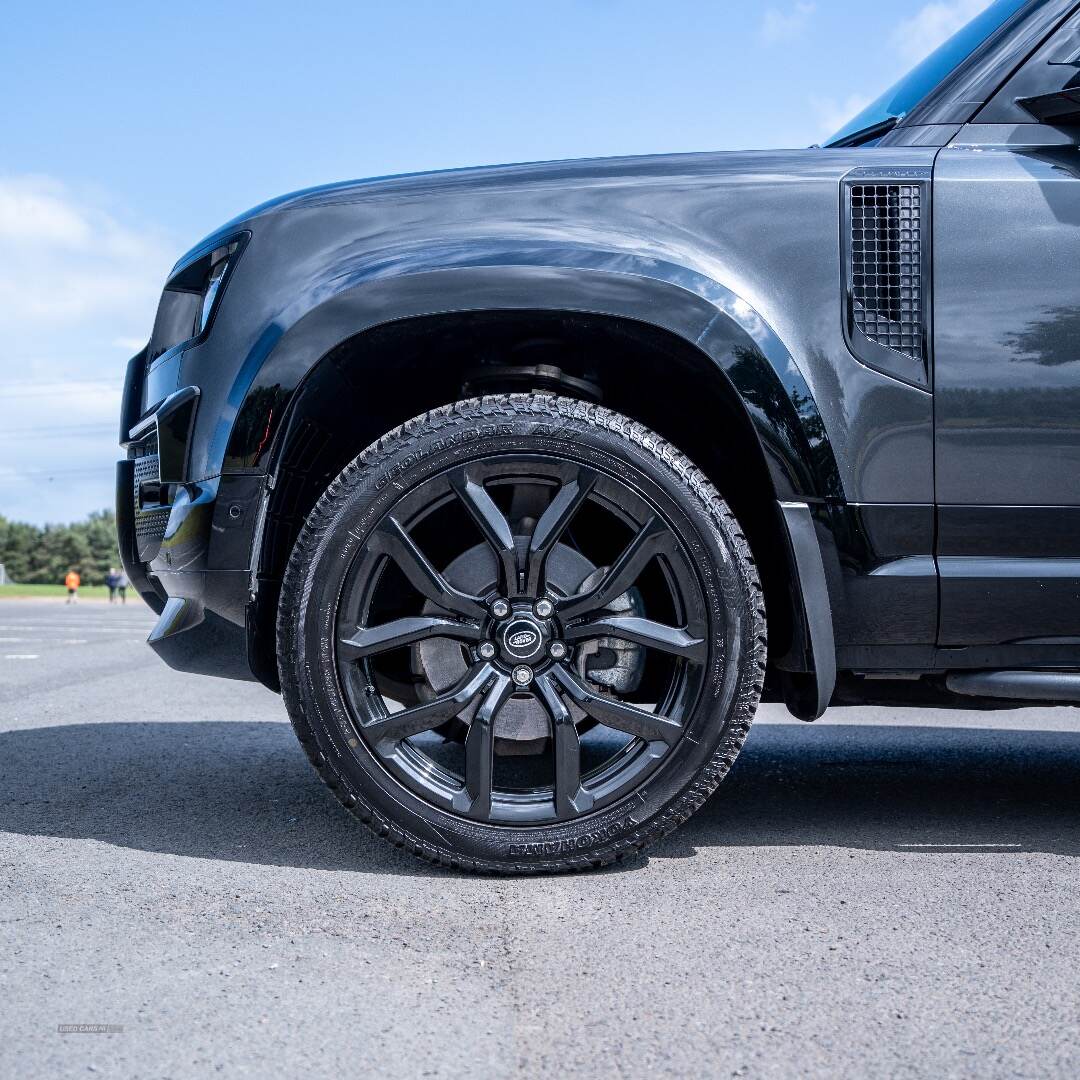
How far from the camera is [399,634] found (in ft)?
7.27

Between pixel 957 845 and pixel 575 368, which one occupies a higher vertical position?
pixel 575 368

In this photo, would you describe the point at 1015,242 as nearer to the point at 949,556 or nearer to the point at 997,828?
the point at 949,556

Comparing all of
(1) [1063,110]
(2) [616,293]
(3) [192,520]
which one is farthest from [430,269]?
(1) [1063,110]

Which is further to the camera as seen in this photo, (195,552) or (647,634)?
(195,552)

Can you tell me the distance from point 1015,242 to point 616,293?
84cm

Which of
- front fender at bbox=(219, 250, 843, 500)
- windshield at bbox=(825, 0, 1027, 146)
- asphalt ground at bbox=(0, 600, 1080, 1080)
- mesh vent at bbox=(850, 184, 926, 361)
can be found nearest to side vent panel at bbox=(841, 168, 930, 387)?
mesh vent at bbox=(850, 184, 926, 361)

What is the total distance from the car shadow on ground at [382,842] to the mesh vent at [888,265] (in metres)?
1.14

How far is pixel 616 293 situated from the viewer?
7.34 ft

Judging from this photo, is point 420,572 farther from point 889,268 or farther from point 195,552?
point 889,268

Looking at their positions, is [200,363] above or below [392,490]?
above

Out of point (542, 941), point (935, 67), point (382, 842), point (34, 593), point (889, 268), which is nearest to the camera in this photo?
point (542, 941)

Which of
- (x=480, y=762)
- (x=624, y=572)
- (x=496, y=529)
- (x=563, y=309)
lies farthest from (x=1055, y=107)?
(x=480, y=762)

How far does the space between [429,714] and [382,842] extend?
42cm

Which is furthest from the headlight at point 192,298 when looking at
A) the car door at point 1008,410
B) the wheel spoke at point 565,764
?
the car door at point 1008,410
